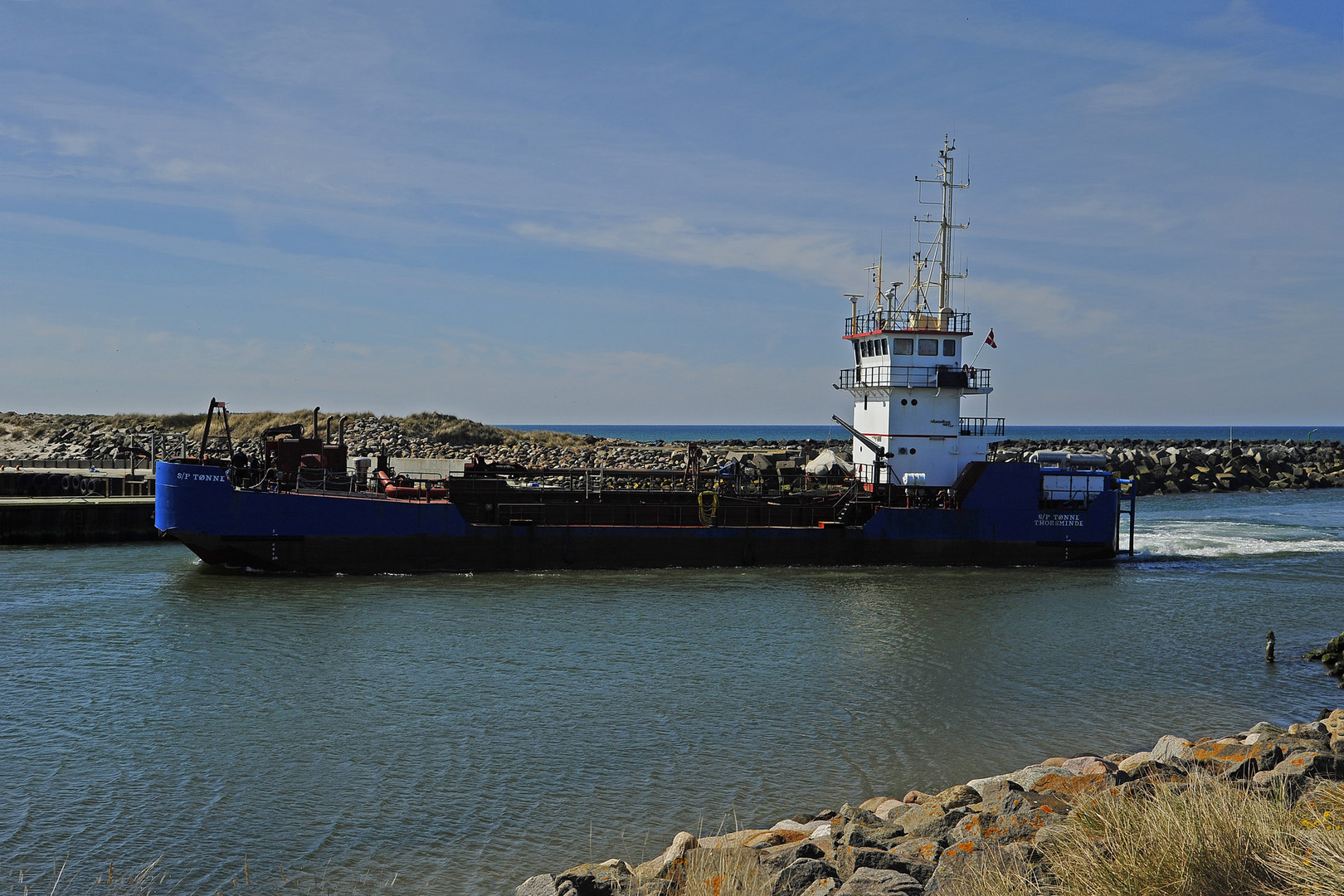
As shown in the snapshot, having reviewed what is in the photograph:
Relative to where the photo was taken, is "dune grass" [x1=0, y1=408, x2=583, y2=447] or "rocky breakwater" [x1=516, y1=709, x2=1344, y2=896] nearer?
"rocky breakwater" [x1=516, y1=709, x2=1344, y2=896]

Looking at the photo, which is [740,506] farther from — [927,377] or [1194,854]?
[1194,854]

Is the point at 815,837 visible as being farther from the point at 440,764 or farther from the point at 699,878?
the point at 440,764

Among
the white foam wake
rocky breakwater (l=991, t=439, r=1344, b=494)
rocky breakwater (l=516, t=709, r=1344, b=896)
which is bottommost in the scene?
rocky breakwater (l=516, t=709, r=1344, b=896)

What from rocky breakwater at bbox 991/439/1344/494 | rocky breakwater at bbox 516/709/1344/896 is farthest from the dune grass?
rocky breakwater at bbox 516/709/1344/896

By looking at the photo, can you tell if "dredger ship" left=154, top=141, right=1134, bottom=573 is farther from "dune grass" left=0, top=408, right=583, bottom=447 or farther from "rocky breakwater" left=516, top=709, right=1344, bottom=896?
"dune grass" left=0, top=408, right=583, bottom=447

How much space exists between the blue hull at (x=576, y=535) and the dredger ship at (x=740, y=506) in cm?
4

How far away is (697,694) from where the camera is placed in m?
14.4

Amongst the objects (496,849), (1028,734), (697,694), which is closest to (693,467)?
(697,694)

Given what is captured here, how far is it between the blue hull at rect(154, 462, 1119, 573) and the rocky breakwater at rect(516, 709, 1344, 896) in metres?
15.9

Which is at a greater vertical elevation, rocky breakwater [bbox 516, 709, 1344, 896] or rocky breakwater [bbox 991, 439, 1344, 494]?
rocky breakwater [bbox 991, 439, 1344, 494]

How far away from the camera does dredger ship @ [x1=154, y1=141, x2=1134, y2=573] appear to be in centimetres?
2384

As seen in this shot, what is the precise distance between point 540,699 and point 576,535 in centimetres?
1116

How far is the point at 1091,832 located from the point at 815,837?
2665 millimetres

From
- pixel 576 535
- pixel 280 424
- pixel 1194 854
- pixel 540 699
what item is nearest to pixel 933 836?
pixel 1194 854
